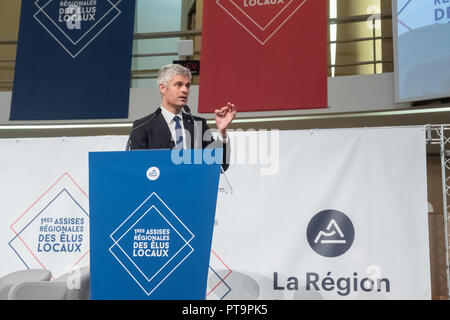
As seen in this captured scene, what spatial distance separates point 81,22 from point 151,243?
3941 millimetres

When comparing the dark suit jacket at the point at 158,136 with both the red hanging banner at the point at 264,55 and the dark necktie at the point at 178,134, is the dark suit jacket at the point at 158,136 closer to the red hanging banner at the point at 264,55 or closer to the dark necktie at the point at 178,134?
the dark necktie at the point at 178,134

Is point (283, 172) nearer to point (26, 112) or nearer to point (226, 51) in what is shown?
point (226, 51)

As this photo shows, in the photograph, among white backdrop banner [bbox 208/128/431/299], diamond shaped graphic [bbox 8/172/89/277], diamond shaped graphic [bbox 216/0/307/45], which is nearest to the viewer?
white backdrop banner [bbox 208/128/431/299]

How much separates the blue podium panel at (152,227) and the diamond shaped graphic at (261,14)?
308 cm

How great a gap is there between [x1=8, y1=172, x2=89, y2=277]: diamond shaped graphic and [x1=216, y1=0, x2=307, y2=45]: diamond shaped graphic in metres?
2.22

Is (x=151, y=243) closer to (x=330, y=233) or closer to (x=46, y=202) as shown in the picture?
→ (x=330, y=233)

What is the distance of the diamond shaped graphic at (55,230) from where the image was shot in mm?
3182

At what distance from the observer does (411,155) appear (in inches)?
115

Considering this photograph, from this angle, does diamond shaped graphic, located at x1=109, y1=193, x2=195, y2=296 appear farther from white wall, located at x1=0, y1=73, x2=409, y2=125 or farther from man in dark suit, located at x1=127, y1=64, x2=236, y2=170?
white wall, located at x1=0, y1=73, x2=409, y2=125

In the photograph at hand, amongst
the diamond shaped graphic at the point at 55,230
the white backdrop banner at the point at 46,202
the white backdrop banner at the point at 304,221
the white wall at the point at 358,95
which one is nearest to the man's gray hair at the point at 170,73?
the white backdrop banner at the point at 304,221

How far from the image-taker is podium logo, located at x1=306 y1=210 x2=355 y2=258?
9.46 feet

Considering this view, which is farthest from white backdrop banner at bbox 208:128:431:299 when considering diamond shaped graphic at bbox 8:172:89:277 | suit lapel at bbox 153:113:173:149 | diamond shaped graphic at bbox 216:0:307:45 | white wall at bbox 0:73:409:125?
white wall at bbox 0:73:409:125

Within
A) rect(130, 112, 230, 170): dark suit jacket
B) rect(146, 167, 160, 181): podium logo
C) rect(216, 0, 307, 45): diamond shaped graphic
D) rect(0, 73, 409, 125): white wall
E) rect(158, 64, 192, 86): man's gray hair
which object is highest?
rect(216, 0, 307, 45): diamond shaped graphic
